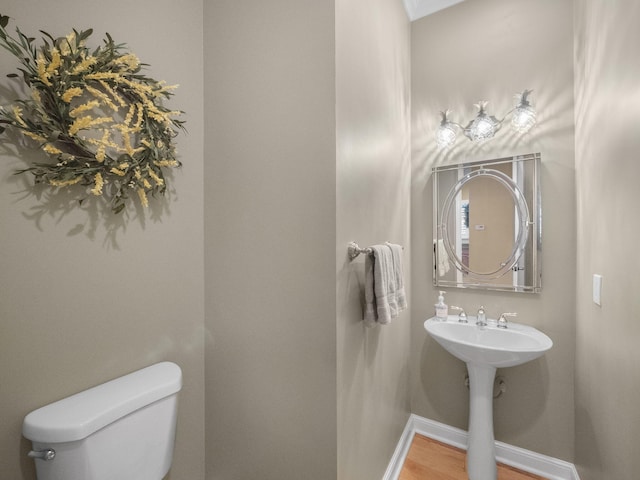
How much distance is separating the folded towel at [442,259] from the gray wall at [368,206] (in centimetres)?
28

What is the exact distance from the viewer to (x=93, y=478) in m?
0.81

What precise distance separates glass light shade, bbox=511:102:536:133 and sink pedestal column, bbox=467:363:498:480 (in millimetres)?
1317

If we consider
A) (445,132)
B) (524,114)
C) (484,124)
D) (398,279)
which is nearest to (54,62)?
(398,279)

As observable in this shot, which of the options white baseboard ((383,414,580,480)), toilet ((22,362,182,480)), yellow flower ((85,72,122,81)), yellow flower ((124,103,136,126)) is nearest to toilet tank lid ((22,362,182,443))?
toilet ((22,362,182,480))

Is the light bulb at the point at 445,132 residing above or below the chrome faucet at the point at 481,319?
above

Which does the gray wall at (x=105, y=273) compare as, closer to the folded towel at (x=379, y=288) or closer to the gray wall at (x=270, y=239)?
the gray wall at (x=270, y=239)

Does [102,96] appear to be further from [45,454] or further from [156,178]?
[45,454]

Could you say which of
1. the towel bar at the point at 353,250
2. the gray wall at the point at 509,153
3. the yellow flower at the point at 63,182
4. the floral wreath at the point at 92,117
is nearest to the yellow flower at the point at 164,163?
the floral wreath at the point at 92,117

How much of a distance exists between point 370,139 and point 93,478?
60.5 inches

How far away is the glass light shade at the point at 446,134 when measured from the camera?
5.70 feet

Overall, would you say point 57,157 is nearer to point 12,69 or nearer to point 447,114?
point 12,69

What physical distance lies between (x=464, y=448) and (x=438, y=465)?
24cm

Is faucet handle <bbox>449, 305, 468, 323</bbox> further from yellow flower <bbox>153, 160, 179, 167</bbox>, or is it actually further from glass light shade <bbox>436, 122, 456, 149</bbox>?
yellow flower <bbox>153, 160, 179, 167</bbox>

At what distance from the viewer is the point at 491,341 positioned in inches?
62.0
